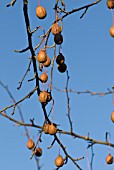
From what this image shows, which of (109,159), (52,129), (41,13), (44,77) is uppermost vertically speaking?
(41,13)

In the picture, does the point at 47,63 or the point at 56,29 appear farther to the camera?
the point at 47,63

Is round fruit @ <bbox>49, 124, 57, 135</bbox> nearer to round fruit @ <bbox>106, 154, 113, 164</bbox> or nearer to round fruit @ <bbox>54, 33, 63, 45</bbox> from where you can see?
round fruit @ <bbox>54, 33, 63, 45</bbox>

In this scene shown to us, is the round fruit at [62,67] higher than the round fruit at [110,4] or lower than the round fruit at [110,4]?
lower

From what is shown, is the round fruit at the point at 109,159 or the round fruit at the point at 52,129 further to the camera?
the round fruit at the point at 109,159

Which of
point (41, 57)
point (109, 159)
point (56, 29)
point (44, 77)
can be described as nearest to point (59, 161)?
point (109, 159)

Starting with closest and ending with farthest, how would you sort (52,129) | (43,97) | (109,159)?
(43,97) → (52,129) → (109,159)

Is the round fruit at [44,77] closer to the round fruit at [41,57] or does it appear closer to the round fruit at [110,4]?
the round fruit at [41,57]

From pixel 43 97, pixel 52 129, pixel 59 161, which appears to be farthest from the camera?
pixel 59 161

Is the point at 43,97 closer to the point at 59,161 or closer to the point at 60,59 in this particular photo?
the point at 60,59

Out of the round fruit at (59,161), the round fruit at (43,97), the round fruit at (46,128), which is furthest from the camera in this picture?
the round fruit at (59,161)

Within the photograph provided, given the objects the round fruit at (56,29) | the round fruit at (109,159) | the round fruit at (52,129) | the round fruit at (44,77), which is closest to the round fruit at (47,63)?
the round fruit at (44,77)

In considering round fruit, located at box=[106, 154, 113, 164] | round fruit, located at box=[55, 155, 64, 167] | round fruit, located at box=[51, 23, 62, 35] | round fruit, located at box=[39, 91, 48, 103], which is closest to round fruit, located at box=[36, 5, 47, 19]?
round fruit, located at box=[51, 23, 62, 35]

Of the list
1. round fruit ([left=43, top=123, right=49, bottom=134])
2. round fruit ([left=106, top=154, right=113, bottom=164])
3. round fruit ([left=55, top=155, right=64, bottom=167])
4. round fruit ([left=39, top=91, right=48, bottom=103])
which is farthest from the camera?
round fruit ([left=106, top=154, right=113, bottom=164])

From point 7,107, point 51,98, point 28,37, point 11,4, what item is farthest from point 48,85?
point 11,4
